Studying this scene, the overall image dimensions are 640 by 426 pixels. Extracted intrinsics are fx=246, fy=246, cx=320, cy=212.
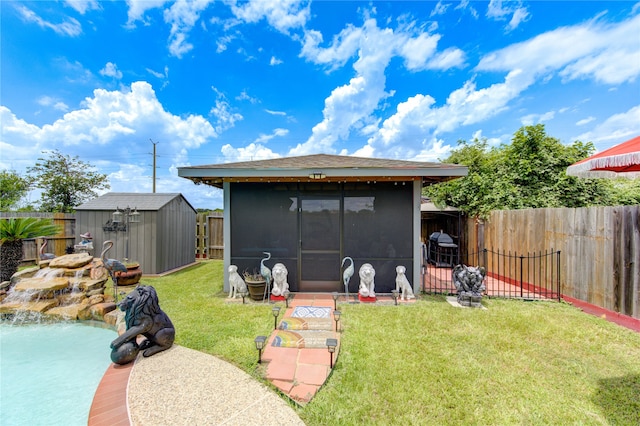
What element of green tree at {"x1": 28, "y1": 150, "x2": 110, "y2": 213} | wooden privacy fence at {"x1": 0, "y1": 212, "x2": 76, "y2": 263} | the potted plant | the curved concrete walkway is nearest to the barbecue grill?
the potted plant

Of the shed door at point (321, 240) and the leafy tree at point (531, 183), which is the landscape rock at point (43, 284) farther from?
the leafy tree at point (531, 183)

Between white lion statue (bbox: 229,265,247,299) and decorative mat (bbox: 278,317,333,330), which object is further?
white lion statue (bbox: 229,265,247,299)

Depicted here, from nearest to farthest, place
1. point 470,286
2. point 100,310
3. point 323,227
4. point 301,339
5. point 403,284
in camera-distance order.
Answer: point 301,339 < point 100,310 < point 470,286 < point 403,284 < point 323,227

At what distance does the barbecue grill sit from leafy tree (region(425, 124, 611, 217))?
123 cm

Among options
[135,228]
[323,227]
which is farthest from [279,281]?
[135,228]

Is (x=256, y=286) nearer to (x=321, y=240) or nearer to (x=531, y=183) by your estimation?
(x=321, y=240)

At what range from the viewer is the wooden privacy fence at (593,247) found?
13.6ft

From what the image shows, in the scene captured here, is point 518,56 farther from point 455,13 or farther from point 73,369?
point 73,369

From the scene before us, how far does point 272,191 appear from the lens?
6008 millimetres

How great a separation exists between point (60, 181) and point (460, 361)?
20239mm

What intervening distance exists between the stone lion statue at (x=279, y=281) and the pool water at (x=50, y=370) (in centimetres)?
282

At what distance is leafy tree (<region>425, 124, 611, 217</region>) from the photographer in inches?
320

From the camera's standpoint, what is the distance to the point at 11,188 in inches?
576

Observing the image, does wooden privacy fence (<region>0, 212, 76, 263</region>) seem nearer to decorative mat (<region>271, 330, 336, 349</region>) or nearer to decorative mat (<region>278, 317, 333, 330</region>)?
decorative mat (<region>278, 317, 333, 330</region>)
